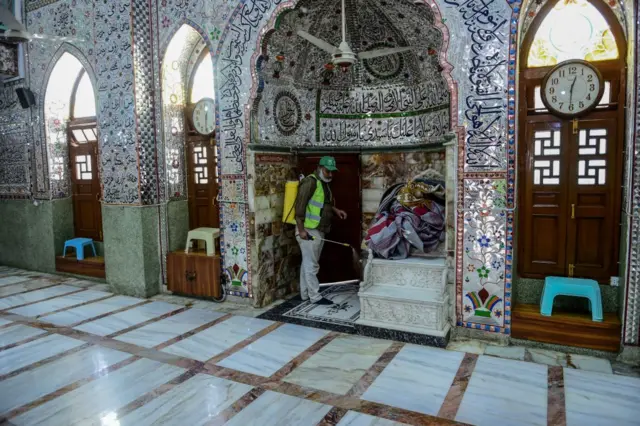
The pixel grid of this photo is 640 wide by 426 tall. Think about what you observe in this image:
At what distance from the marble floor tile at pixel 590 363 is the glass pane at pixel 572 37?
2.58m

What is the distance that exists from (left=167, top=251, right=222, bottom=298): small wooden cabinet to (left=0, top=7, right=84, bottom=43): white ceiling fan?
3.15 metres

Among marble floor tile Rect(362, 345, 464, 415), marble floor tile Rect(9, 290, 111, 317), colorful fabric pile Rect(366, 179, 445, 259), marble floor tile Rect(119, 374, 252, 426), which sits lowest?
marble floor tile Rect(119, 374, 252, 426)

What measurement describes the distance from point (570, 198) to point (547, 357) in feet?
4.72

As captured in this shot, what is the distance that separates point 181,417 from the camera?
123 inches

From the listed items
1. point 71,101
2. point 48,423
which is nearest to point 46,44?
point 71,101

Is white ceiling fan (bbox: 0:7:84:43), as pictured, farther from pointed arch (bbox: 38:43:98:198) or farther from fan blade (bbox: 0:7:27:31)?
pointed arch (bbox: 38:43:98:198)

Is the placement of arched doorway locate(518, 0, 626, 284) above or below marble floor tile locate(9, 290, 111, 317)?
above

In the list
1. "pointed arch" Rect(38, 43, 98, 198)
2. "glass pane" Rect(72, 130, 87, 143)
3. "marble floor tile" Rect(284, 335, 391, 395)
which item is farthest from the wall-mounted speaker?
"marble floor tile" Rect(284, 335, 391, 395)

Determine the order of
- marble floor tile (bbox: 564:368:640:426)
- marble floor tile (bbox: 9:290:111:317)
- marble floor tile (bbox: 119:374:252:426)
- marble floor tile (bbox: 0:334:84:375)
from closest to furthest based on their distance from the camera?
marble floor tile (bbox: 564:368:640:426), marble floor tile (bbox: 119:374:252:426), marble floor tile (bbox: 0:334:84:375), marble floor tile (bbox: 9:290:111:317)

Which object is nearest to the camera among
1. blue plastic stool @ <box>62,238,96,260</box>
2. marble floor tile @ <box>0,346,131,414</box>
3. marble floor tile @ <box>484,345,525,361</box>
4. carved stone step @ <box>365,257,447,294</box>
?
marble floor tile @ <box>0,346,131,414</box>

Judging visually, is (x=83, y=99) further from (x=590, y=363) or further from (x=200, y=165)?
(x=590, y=363)

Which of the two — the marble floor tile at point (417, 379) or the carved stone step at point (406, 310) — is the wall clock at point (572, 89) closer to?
the carved stone step at point (406, 310)

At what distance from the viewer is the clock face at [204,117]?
606cm

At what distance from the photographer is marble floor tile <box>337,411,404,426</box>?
3004 millimetres
